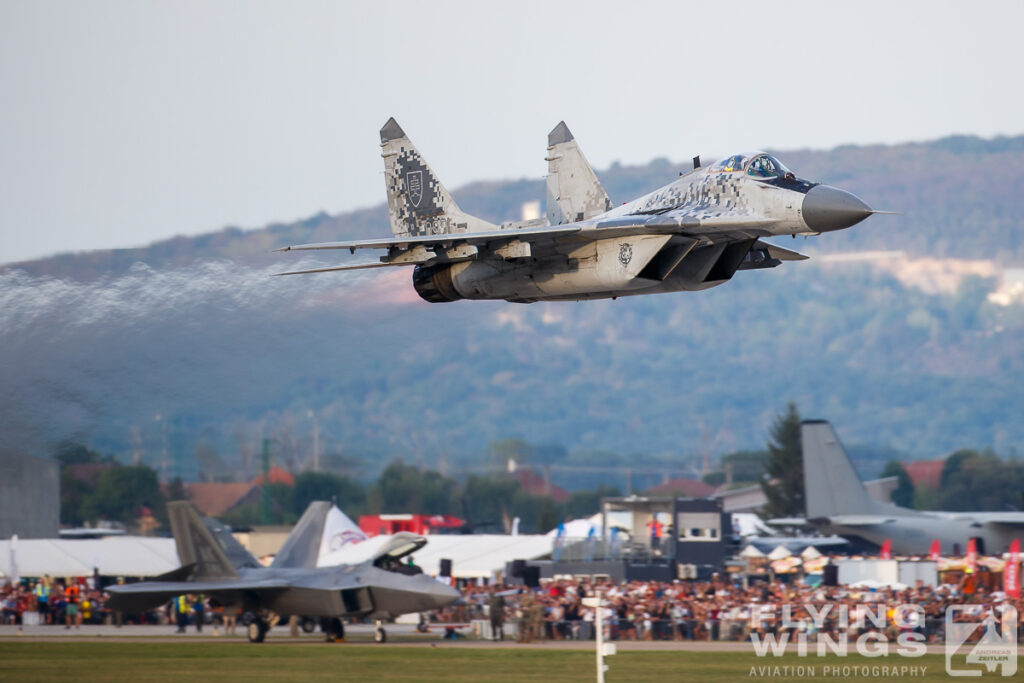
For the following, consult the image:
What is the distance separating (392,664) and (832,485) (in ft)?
68.5

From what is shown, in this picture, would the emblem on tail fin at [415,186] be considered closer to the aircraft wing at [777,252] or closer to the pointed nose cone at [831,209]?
the aircraft wing at [777,252]

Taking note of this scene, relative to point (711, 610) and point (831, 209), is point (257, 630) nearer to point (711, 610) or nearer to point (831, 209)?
point (711, 610)

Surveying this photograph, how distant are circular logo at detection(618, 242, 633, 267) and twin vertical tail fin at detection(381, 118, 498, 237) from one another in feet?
12.9

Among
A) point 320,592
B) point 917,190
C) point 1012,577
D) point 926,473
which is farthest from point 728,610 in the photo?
point 917,190

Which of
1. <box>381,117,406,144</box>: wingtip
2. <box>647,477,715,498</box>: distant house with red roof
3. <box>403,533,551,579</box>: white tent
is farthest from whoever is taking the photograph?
<box>647,477,715,498</box>: distant house with red roof

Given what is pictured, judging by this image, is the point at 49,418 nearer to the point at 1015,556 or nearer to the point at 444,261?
the point at 444,261

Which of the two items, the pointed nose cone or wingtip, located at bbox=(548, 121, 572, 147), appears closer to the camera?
the pointed nose cone

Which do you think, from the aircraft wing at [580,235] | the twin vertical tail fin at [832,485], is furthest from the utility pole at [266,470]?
the aircraft wing at [580,235]

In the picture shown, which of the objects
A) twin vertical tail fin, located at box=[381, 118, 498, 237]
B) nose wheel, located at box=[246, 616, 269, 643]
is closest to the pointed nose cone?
twin vertical tail fin, located at box=[381, 118, 498, 237]

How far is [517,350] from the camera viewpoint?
123 meters

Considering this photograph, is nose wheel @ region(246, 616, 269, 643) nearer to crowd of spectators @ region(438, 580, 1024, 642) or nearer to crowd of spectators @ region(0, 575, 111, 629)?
crowd of spectators @ region(438, 580, 1024, 642)

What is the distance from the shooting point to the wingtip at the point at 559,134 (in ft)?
76.0

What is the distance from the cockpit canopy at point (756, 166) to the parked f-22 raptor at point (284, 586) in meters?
14.4

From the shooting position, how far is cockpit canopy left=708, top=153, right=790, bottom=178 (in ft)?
62.1
